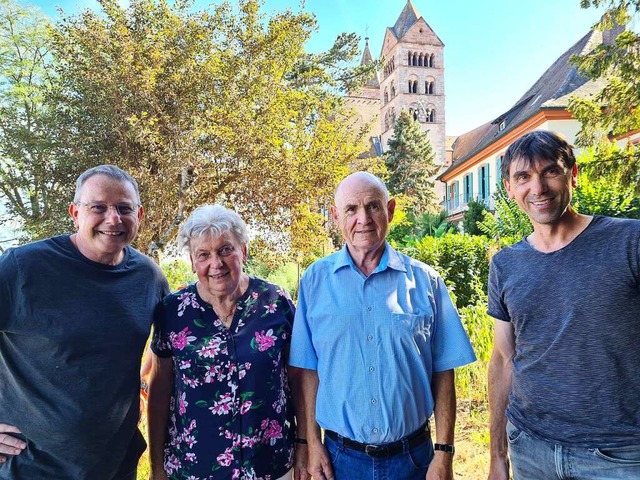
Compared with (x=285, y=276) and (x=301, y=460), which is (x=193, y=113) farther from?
(x=301, y=460)

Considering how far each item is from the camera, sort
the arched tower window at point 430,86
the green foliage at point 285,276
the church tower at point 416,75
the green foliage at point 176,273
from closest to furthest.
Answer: the green foliage at point 176,273 → the green foliage at point 285,276 → the church tower at point 416,75 → the arched tower window at point 430,86

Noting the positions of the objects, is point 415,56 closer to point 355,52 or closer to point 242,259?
point 355,52

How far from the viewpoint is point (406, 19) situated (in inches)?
2421

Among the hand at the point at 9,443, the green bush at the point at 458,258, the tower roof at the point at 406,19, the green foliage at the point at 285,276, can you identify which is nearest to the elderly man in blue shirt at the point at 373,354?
the hand at the point at 9,443

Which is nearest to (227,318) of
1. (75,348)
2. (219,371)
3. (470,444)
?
(219,371)

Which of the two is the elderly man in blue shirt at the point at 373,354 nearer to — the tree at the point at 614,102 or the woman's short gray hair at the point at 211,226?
the woman's short gray hair at the point at 211,226

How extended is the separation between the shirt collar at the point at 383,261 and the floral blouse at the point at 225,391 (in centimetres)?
40

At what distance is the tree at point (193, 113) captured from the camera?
10820 millimetres

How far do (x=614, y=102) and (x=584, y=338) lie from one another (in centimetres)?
686

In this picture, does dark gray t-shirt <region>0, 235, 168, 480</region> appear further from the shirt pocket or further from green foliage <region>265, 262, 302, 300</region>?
green foliage <region>265, 262, 302, 300</region>

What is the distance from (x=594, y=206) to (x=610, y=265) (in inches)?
367

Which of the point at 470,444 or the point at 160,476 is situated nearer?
the point at 160,476

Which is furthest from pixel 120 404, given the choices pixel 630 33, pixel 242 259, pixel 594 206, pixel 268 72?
pixel 268 72

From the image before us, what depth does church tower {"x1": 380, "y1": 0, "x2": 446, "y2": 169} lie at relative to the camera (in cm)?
5891
